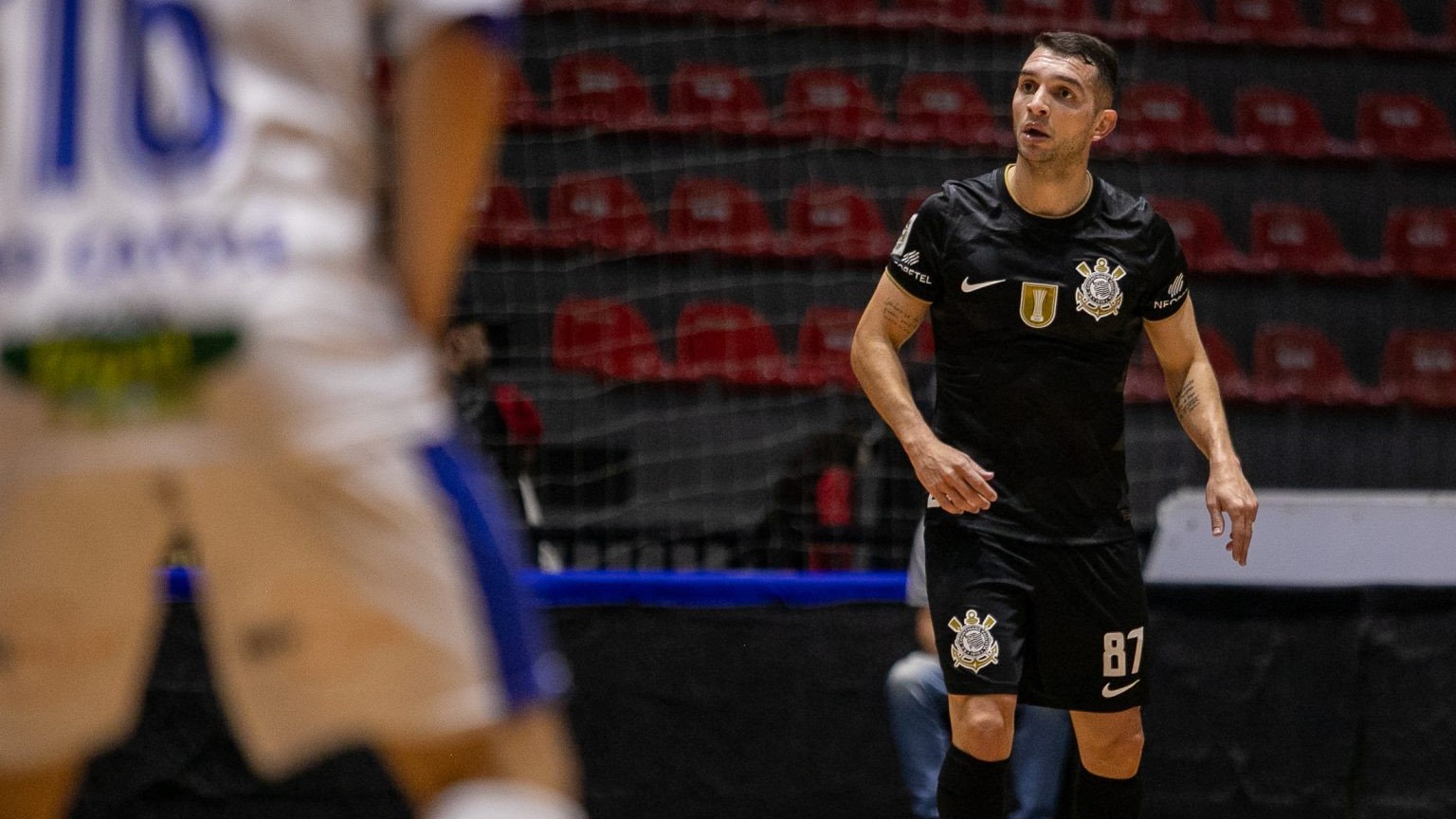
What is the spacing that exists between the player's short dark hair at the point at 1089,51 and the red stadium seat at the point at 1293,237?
5.78 m

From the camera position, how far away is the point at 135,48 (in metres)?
1.59

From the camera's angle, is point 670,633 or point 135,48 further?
point 670,633

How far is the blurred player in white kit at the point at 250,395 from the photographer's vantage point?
61.4 inches

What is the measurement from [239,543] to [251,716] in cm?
19

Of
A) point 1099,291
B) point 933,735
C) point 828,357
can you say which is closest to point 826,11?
point 828,357

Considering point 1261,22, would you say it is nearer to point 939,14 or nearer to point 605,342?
point 939,14

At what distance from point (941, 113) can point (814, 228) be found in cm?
115

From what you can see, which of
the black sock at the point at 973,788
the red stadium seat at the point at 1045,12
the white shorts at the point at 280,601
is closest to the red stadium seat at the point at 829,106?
the red stadium seat at the point at 1045,12

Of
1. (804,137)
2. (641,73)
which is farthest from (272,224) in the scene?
(641,73)

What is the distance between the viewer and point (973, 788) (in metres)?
3.64

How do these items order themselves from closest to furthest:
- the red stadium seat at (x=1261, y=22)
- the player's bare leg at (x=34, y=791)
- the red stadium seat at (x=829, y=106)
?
the player's bare leg at (x=34, y=791) < the red stadium seat at (x=829, y=106) < the red stadium seat at (x=1261, y=22)

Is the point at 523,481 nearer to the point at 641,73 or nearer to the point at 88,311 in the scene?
the point at 641,73

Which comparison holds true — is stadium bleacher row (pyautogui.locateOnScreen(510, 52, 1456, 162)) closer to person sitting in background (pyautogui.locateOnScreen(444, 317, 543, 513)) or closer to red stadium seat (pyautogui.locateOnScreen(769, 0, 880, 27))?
red stadium seat (pyautogui.locateOnScreen(769, 0, 880, 27))

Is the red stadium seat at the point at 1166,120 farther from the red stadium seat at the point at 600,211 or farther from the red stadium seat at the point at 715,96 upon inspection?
the red stadium seat at the point at 600,211
